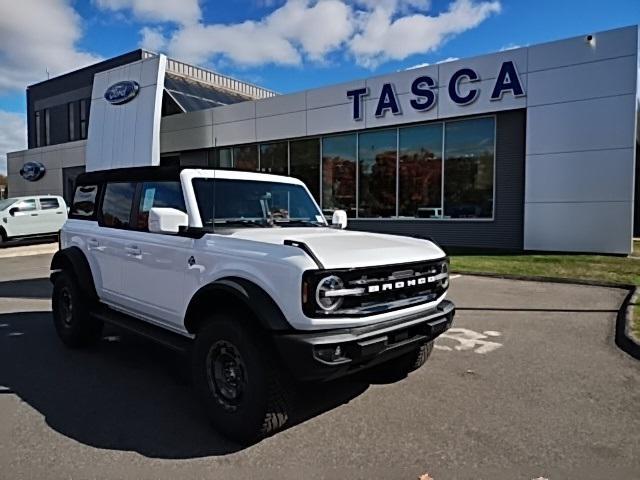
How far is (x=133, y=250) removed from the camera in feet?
15.5

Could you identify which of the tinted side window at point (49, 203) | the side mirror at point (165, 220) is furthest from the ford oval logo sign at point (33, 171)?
the side mirror at point (165, 220)

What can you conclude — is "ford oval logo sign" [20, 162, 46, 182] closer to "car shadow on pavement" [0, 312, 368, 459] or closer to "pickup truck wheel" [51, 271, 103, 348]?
"car shadow on pavement" [0, 312, 368, 459]

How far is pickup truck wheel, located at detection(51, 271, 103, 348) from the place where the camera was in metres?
5.43

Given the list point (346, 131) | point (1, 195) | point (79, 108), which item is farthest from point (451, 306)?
point (1, 195)

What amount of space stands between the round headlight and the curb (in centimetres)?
382

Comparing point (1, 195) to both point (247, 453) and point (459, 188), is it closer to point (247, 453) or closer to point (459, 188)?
point (459, 188)

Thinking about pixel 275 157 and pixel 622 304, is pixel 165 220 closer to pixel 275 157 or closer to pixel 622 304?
pixel 622 304

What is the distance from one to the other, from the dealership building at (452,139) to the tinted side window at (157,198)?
10.6 metres

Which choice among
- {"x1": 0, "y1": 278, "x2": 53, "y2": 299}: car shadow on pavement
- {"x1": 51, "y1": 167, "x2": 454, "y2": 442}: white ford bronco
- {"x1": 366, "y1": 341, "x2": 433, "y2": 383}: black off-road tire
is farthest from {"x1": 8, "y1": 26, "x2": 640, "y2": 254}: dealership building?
{"x1": 51, "y1": 167, "x2": 454, "y2": 442}: white ford bronco

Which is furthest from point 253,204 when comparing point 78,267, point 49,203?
point 49,203

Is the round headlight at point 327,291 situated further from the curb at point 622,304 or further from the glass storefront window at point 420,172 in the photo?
the glass storefront window at point 420,172

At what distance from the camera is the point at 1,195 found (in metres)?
43.2

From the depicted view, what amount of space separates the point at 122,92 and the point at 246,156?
234 inches

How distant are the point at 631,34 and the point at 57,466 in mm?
14943
